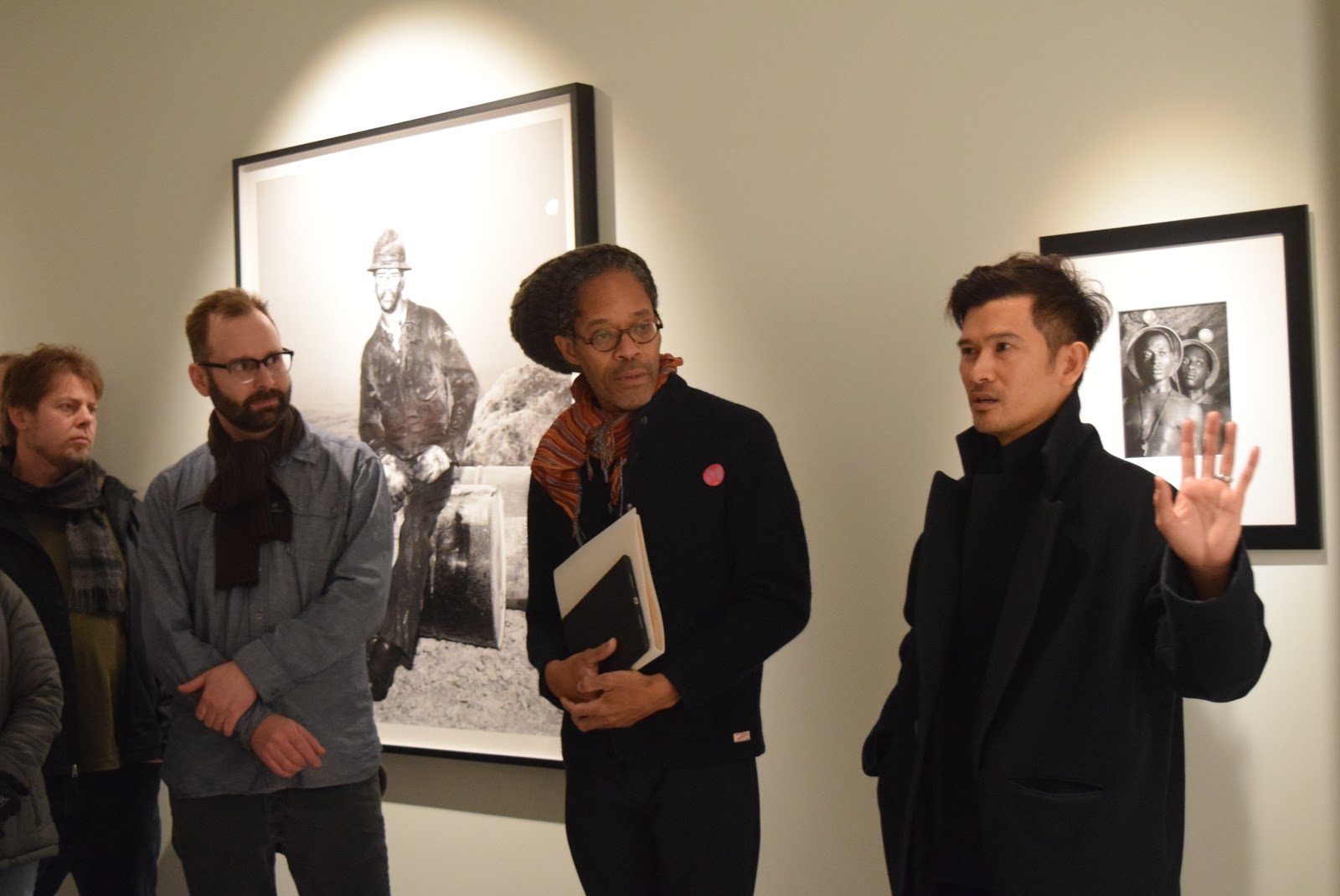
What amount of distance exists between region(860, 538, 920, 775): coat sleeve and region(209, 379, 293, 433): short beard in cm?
143

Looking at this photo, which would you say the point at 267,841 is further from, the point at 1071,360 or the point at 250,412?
the point at 1071,360

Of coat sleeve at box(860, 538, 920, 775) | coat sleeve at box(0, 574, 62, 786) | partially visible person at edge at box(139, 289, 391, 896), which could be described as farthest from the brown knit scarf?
coat sleeve at box(860, 538, 920, 775)

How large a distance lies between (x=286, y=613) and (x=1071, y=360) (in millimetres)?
1669

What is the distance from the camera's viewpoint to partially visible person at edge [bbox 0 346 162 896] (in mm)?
2963

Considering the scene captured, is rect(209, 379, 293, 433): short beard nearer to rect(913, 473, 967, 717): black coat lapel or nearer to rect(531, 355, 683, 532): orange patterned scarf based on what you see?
rect(531, 355, 683, 532): orange patterned scarf

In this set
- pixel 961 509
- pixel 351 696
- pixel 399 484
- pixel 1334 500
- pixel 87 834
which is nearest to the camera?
Result: pixel 961 509

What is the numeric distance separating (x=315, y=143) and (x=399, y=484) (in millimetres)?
1056

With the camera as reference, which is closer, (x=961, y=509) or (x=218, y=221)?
(x=961, y=509)

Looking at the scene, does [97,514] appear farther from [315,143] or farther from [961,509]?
[961,509]

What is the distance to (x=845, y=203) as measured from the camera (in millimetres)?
2664

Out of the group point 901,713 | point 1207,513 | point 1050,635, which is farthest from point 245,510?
point 1207,513

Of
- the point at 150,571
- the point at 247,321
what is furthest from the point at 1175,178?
the point at 150,571

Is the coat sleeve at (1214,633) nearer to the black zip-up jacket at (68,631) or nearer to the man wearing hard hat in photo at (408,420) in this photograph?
the man wearing hard hat in photo at (408,420)

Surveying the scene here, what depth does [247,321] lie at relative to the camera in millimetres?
2568
